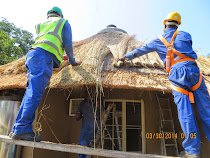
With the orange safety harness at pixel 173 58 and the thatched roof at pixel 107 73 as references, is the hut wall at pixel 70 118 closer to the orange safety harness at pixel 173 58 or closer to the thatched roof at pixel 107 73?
the thatched roof at pixel 107 73

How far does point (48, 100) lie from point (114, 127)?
1.92 metres

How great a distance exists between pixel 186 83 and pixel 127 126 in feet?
8.81

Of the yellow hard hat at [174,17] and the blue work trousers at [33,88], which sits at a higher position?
the yellow hard hat at [174,17]

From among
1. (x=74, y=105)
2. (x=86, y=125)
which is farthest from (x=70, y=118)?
(x=86, y=125)

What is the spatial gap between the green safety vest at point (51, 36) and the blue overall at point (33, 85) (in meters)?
0.08

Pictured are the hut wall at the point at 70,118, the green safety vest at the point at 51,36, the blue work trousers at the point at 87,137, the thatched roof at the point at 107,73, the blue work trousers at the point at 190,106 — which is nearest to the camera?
the blue work trousers at the point at 190,106

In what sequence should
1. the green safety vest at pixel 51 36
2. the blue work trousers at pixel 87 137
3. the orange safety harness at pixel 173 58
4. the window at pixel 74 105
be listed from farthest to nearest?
the window at pixel 74 105
the blue work trousers at pixel 87 137
the green safety vest at pixel 51 36
the orange safety harness at pixel 173 58

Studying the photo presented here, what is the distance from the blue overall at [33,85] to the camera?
2072mm

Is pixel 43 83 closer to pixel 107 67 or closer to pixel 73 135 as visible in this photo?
pixel 107 67

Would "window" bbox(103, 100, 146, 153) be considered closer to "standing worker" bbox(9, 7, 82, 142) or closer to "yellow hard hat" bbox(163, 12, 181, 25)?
"standing worker" bbox(9, 7, 82, 142)

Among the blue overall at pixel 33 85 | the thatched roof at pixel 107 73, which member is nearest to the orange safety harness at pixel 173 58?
the thatched roof at pixel 107 73

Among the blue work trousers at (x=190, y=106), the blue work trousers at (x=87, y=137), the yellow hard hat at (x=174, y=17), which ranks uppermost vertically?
the yellow hard hat at (x=174, y=17)

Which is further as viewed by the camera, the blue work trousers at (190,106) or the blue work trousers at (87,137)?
the blue work trousers at (87,137)

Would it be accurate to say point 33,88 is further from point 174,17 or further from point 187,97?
point 174,17
